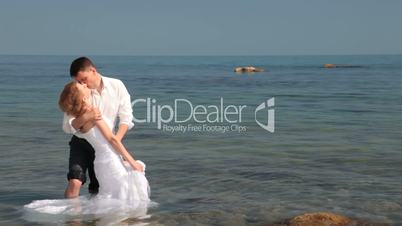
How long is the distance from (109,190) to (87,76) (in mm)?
1547

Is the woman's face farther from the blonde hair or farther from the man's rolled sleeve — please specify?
the man's rolled sleeve

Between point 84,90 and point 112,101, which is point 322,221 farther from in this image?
point 84,90

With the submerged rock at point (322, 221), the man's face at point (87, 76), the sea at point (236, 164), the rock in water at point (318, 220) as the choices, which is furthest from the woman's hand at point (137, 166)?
the rock in water at point (318, 220)

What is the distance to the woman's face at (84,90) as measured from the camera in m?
6.62

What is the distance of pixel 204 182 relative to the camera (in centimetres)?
977

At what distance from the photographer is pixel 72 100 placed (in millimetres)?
6613

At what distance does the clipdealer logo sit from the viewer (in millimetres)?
17155

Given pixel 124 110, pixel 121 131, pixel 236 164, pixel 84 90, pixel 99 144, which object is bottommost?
pixel 236 164

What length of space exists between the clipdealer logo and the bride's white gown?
8862 millimetres

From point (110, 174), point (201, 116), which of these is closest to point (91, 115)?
point (110, 174)

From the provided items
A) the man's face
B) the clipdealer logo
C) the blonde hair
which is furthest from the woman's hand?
the clipdealer logo

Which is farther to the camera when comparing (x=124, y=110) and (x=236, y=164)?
(x=236, y=164)

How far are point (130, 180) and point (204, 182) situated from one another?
8.91 feet

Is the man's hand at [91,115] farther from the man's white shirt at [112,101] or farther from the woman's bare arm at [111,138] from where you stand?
the man's white shirt at [112,101]
